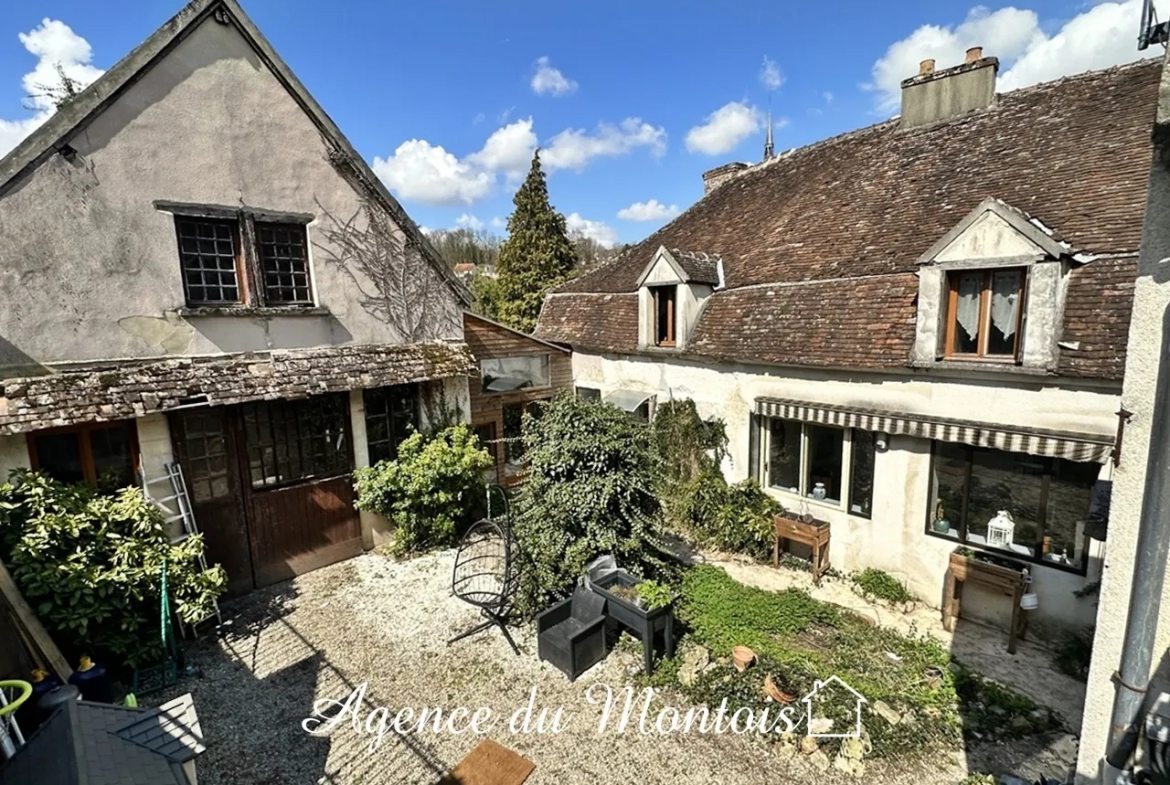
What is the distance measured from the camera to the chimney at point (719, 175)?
21750mm

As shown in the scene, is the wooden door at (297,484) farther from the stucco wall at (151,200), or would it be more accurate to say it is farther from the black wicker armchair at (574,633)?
the black wicker armchair at (574,633)

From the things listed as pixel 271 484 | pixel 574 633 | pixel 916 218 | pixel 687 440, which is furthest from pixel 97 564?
pixel 916 218

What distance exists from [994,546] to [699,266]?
31.3 feet

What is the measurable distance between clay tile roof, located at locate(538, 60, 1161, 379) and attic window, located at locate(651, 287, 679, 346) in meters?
0.91

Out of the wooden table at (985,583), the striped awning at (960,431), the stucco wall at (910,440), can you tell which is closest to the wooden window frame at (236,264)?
the stucco wall at (910,440)

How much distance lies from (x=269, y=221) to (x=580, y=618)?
1009 centimetres

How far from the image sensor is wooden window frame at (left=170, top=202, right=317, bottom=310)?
10.3 meters

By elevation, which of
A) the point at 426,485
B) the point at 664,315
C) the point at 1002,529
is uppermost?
the point at 664,315

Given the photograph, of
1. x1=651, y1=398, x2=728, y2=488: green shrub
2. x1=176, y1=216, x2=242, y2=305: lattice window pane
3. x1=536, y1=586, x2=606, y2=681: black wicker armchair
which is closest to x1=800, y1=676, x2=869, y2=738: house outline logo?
x1=536, y1=586, x2=606, y2=681: black wicker armchair

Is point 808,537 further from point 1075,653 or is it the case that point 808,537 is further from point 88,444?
point 88,444

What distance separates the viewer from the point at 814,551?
39.1 feet

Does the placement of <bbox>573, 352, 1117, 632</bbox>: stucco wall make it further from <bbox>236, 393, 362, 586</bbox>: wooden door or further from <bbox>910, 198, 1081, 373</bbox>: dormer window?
<bbox>236, 393, 362, 586</bbox>: wooden door

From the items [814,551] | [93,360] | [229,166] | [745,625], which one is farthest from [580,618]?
[229,166]

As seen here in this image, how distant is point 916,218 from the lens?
493 inches
